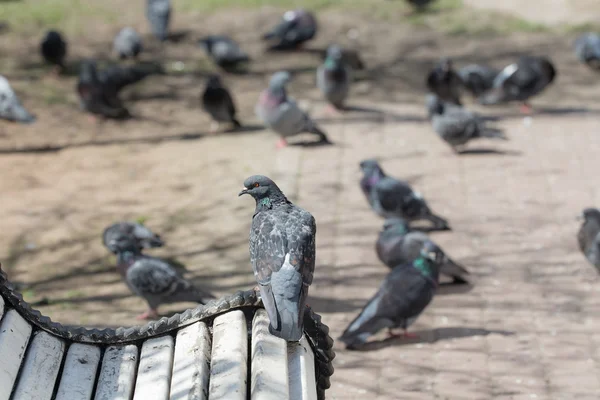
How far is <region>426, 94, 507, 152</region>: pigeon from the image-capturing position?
891cm

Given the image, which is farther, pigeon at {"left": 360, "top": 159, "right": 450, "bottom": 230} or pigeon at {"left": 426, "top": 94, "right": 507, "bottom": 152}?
pigeon at {"left": 426, "top": 94, "right": 507, "bottom": 152}

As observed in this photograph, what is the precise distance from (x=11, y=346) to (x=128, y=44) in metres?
9.23

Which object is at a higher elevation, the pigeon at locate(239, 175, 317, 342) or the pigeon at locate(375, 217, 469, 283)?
the pigeon at locate(375, 217, 469, 283)

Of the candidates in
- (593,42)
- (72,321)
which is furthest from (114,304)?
(593,42)

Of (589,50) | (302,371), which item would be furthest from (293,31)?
(302,371)

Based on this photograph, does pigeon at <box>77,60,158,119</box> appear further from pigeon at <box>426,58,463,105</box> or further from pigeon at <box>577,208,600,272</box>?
pigeon at <box>577,208,600,272</box>

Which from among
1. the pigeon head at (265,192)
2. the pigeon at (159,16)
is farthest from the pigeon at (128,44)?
the pigeon head at (265,192)

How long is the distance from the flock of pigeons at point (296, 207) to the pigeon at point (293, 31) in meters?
0.02

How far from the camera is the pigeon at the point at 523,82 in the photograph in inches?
401

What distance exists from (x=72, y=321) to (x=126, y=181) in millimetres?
2810

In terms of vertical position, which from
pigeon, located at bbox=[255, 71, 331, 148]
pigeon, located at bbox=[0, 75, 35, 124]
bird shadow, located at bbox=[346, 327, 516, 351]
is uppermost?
pigeon, located at bbox=[0, 75, 35, 124]

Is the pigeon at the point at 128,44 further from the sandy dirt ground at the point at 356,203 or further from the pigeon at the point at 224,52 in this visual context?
the pigeon at the point at 224,52

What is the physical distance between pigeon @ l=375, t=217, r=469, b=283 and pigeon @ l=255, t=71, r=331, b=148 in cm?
266

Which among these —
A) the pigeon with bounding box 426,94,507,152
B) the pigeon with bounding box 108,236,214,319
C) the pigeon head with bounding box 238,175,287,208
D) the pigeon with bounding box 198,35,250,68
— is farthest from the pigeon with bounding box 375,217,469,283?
the pigeon with bounding box 198,35,250,68
